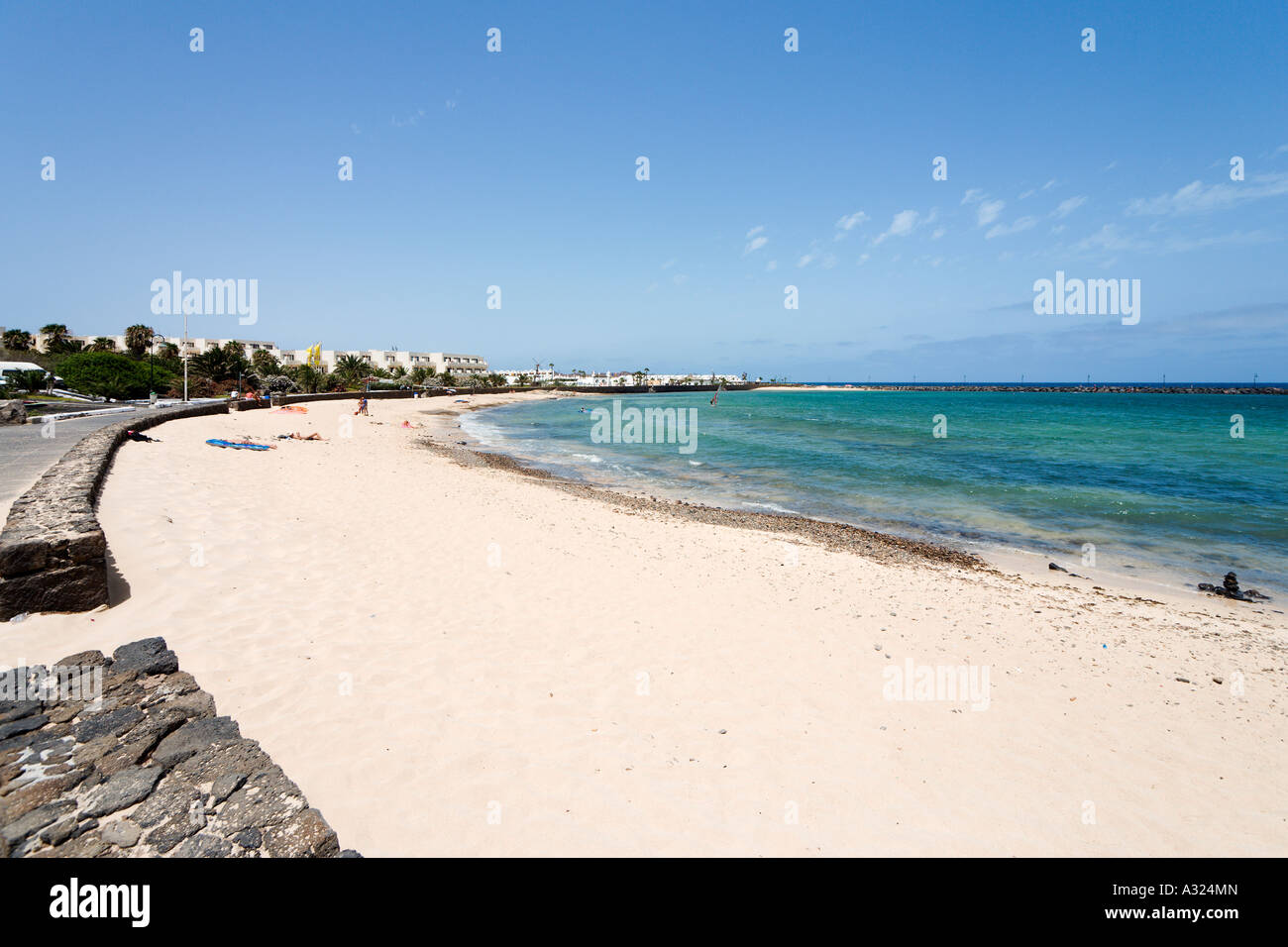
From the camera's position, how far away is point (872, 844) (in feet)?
11.6

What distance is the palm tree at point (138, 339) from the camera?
2336 inches

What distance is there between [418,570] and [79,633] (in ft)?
11.7

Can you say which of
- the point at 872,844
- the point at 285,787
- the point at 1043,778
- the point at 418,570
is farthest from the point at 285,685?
the point at 1043,778

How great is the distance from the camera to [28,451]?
13359 mm

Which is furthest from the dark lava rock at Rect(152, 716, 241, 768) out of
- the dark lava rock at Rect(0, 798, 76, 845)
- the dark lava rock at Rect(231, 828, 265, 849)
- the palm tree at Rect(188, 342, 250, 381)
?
the palm tree at Rect(188, 342, 250, 381)

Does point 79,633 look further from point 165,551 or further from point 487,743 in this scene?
point 487,743

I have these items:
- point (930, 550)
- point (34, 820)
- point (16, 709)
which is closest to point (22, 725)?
point (16, 709)

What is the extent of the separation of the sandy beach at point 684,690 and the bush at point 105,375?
4201 centimetres

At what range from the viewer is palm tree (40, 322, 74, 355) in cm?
5925

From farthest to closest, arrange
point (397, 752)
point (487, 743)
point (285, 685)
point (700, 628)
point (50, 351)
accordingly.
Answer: point (50, 351)
point (700, 628)
point (285, 685)
point (487, 743)
point (397, 752)

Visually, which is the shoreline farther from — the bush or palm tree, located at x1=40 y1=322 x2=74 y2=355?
palm tree, located at x1=40 y1=322 x2=74 y2=355

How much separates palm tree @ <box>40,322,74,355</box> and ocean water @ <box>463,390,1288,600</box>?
5411 centimetres
